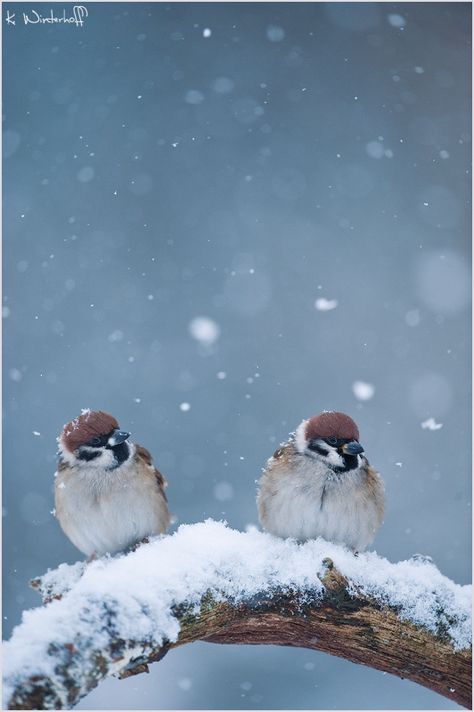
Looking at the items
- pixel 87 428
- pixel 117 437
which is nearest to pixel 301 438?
pixel 117 437

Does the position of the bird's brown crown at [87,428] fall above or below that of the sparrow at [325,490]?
above

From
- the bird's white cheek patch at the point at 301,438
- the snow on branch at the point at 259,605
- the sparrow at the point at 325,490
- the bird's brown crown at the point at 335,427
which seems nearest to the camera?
the snow on branch at the point at 259,605

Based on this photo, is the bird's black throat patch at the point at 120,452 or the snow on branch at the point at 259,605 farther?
the bird's black throat patch at the point at 120,452

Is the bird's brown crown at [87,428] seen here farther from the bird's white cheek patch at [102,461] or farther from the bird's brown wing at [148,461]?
the bird's brown wing at [148,461]

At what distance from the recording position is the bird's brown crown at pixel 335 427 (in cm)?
355

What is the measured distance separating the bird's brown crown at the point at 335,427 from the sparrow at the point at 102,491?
818 mm

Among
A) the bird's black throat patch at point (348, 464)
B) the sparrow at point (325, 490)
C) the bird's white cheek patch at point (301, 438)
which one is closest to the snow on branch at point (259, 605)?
the sparrow at point (325, 490)

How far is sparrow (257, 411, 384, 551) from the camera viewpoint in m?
3.43

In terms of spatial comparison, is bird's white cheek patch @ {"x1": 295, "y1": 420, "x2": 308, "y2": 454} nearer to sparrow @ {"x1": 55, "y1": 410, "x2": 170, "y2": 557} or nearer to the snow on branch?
the snow on branch

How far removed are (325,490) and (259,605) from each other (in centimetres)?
78

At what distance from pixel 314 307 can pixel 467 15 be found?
11.1ft

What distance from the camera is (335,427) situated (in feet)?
11.6

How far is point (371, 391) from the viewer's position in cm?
820

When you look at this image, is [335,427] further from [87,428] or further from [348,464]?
[87,428]
